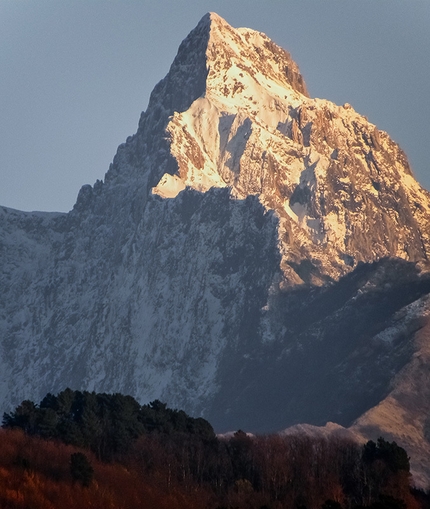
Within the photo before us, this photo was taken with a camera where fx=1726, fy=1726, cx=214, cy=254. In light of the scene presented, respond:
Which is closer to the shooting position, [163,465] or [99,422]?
[163,465]

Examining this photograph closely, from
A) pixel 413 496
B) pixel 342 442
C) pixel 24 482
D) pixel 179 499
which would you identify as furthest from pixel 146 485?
pixel 342 442

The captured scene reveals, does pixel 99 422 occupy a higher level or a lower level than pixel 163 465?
higher

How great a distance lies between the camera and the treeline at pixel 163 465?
142125 millimetres

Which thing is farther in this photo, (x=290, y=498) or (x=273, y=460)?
(x=273, y=460)

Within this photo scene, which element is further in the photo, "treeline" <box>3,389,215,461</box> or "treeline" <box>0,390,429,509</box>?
"treeline" <box>3,389,215,461</box>

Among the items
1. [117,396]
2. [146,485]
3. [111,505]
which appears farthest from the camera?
Result: [117,396]

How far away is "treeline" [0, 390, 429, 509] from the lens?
14212 cm

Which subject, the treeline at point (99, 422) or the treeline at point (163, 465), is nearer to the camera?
the treeline at point (163, 465)

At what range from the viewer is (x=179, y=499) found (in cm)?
14638

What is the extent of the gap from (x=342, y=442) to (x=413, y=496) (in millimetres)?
25282

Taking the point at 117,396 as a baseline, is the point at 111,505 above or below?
below

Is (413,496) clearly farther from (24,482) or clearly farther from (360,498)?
(24,482)

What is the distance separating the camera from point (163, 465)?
512ft

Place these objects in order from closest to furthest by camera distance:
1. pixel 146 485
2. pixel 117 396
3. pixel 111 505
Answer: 1. pixel 111 505
2. pixel 146 485
3. pixel 117 396
